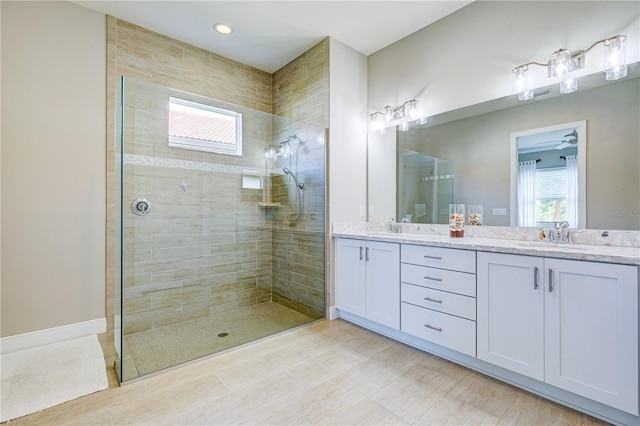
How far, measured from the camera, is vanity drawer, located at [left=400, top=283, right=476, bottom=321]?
6.46 ft

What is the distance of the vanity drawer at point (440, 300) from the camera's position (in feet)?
6.46

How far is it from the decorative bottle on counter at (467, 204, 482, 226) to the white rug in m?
2.95

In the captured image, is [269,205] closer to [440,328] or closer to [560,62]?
[440,328]

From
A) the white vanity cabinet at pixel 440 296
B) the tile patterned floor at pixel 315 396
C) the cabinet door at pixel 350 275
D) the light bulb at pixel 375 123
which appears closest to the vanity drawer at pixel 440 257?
the white vanity cabinet at pixel 440 296

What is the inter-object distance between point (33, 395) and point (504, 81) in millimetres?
3887

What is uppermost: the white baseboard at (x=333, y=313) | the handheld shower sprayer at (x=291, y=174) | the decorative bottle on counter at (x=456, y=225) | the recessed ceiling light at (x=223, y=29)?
the recessed ceiling light at (x=223, y=29)

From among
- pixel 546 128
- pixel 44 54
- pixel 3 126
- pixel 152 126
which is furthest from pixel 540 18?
pixel 3 126

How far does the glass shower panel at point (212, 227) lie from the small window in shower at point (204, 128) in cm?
1

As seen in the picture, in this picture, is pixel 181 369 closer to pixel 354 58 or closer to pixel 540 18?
pixel 354 58

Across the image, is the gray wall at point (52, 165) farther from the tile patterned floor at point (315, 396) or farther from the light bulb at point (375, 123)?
the light bulb at point (375, 123)

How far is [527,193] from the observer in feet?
7.20

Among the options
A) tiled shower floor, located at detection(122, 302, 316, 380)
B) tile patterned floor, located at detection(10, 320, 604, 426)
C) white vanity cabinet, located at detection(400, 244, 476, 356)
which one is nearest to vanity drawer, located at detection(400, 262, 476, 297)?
white vanity cabinet, located at detection(400, 244, 476, 356)

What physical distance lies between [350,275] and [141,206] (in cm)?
197

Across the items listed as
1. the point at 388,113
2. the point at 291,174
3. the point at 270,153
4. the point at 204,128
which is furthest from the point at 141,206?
the point at 388,113
